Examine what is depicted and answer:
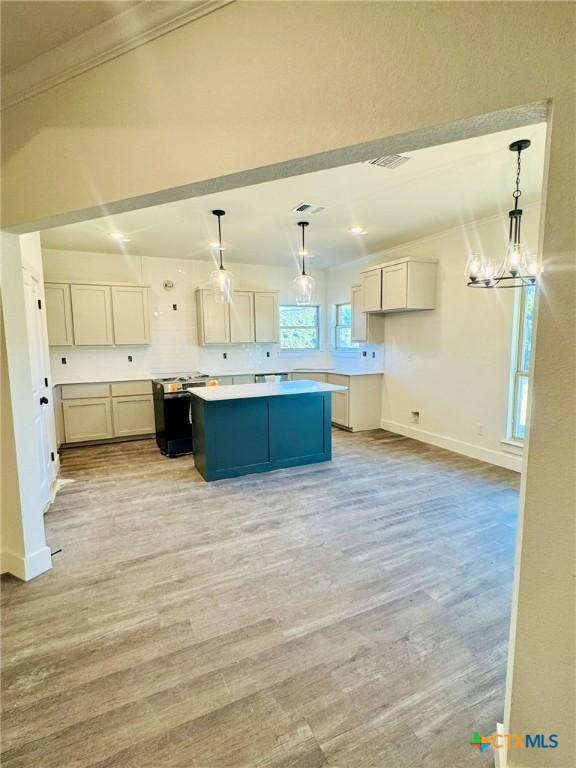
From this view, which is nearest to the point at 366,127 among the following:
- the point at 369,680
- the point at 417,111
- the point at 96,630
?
the point at 417,111

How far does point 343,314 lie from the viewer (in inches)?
271

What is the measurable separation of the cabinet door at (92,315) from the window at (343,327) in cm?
392

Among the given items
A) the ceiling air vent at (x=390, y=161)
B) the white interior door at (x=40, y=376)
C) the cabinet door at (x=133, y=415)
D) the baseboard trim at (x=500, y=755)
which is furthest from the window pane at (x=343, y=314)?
the baseboard trim at (x=500, y=755)

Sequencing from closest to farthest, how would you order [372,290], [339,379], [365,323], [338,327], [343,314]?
[372,290] → [365,323] → [339,379] → [343,314] → [338,327]

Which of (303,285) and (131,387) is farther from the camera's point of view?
(131,387)

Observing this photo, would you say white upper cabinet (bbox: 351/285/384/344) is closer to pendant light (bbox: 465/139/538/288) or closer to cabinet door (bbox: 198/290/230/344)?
cabinet door (bbox: 198/290/230/344)

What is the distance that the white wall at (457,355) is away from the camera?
4090mm

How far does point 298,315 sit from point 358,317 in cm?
151

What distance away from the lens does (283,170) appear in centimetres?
136

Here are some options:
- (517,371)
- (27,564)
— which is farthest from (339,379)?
(27,564)

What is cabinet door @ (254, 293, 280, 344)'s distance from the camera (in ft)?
20.2

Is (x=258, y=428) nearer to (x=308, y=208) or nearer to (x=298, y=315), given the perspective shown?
(x=308, y=208)

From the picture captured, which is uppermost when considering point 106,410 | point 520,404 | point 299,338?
point 299,338

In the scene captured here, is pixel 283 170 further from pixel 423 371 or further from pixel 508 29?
pixel 423 371
